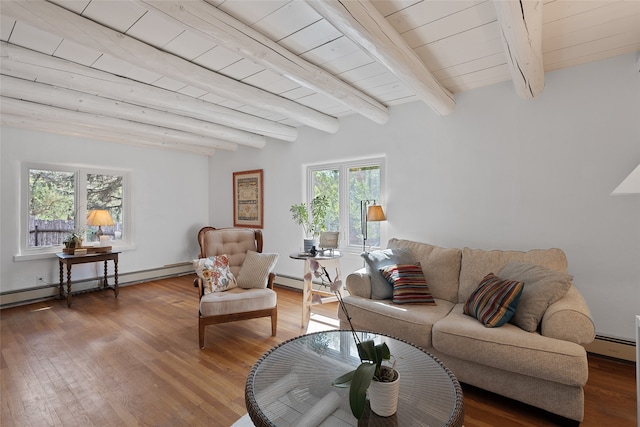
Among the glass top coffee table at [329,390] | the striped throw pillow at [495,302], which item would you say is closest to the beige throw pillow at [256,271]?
the glass top coffee table at [329,390]

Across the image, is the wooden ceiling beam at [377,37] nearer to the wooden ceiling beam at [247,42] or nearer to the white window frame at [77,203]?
the wooden ceiling beam at [247,42]

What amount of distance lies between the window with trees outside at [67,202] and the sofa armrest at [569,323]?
5621 millimetres

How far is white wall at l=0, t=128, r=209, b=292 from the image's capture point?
13.3 ft

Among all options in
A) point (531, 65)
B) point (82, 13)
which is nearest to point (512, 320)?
point (531, 65)

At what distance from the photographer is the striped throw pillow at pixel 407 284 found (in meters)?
2.60

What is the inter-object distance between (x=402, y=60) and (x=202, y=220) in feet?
16.7

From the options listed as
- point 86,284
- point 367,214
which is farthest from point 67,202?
point 367,214

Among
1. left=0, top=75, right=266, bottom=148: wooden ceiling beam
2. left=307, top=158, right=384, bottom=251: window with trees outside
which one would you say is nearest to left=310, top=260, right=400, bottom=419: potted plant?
left=307, top=158, right=384, bottom=251: window with trees outside

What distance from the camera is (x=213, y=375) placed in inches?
92.4

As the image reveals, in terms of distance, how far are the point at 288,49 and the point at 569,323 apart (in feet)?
8.65

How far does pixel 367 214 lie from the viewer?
142 inches

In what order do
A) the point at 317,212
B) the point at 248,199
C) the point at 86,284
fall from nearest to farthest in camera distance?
the point at 317,212 < the point at 86,284 < the point at 248,199

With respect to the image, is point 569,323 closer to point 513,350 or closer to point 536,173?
point 513,350

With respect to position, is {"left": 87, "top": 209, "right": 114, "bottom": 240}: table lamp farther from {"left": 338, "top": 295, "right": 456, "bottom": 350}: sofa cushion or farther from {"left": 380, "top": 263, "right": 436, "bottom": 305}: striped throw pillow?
{"left": 380, "top": 263, "right": 436, "bottom": 305}: striped throw pillow
